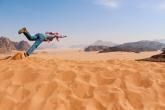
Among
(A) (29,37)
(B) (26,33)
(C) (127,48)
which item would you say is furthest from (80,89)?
(C) (127,48)

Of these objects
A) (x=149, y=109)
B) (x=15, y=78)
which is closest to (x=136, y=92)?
(x=149, y=109)

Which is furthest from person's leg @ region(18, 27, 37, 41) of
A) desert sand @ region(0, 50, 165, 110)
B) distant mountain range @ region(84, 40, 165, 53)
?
distant mountain range @ region(84, 40, 165, 53)

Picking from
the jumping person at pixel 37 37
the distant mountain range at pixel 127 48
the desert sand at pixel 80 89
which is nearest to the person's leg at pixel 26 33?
the jumping person at pixel 37 37

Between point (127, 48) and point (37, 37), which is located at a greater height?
point (37, 37)

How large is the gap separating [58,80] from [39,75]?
0.33 m

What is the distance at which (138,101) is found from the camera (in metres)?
3.04

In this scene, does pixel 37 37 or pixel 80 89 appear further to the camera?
pixel 37 37

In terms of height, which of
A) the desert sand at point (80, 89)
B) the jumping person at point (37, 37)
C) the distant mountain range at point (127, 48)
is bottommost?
the distant mountain range at point (127, 48)

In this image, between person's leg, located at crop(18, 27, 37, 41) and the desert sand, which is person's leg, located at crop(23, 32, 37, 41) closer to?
person's leg, located at crop(18, 27, 37, 41)

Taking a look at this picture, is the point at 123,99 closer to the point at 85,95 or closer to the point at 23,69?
the point at 85,95

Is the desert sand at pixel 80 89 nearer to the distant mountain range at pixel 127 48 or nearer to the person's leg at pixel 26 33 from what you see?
the person's leg at pixel 26 33

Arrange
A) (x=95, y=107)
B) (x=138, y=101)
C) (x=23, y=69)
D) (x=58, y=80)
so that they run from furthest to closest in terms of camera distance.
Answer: (x=23, y=69) → (x=58, y=80) → (x=138, y=101) → (x=95, y=107)

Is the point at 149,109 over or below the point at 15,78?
below

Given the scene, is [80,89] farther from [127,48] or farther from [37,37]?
[127,48]
